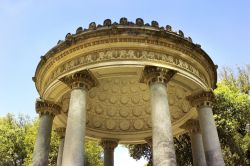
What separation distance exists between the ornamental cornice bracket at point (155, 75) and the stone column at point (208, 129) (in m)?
4.28

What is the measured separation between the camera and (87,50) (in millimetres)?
20453

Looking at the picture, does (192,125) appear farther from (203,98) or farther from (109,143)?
(109,143)

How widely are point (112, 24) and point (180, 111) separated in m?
11.6

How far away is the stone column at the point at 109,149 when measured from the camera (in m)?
28.0

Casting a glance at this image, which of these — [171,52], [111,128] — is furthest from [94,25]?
[111,128]

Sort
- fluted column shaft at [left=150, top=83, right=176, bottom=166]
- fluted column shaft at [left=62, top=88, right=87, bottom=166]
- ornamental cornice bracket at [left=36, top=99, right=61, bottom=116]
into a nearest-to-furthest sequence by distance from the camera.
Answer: fluted column shaft at [left=150, top=83, right=176, bottom=166] < fluted column shaft at [left=62, top=88, right=87, bottom=166] < ornamental cornice bracket at [left=36, top=99, right=61, bottom=116]

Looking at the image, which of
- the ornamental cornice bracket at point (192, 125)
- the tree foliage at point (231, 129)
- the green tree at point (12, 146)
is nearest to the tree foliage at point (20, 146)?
the green tree at point (12, 146)

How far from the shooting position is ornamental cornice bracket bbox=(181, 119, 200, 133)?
25.6m

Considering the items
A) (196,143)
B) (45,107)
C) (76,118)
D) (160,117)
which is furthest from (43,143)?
(196,143)

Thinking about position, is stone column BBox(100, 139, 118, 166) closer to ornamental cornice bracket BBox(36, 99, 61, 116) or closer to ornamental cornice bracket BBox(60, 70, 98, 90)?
ornamental cornice bracket BBox(36, 99, 61, 116)

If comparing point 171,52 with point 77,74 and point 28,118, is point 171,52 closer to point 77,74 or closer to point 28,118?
point 77,74

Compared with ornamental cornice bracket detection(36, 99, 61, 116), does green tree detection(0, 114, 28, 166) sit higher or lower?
higher

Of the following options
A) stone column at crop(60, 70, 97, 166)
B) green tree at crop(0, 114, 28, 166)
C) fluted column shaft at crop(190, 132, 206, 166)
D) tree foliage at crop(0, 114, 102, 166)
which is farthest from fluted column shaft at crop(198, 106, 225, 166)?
green tree at crop(0, 114, 28, 166)

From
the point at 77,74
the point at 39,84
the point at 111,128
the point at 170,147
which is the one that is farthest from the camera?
the point at 111,128
